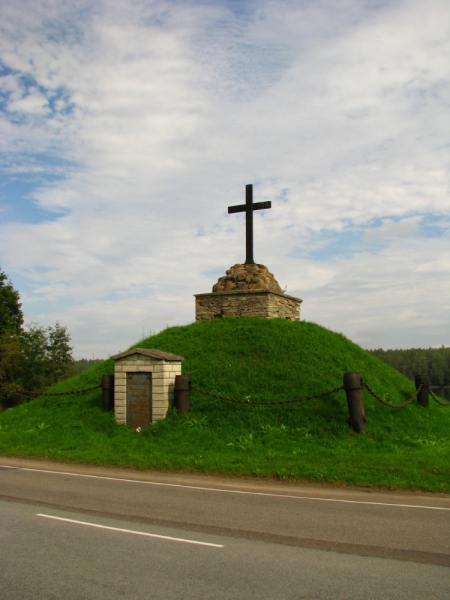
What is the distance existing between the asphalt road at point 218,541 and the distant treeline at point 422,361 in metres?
77.5

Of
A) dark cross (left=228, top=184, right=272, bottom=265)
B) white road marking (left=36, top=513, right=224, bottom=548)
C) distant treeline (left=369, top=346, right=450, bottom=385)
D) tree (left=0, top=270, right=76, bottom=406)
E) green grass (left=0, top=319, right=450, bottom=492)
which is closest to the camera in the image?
white road marking (left=36, top=513, right=224, bottom=548)

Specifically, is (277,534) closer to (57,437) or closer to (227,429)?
(227,429)

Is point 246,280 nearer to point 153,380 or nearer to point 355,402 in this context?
point 153,380

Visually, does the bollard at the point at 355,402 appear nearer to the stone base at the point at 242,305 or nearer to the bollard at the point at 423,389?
the bollard at the point at 423,389

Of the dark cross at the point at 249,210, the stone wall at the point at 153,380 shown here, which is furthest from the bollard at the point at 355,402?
the dark cross at the point at 249,210

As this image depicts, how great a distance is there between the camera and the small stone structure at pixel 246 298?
61.5ft

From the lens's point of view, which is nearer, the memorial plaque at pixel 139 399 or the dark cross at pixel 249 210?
the memorial plaque at pixel 139 399

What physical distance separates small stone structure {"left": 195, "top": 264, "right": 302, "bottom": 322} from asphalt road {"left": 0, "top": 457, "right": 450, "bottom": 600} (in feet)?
33.0

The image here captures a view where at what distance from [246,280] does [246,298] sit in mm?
890

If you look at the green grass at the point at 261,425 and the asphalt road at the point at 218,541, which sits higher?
the green grass at the point at 261,425

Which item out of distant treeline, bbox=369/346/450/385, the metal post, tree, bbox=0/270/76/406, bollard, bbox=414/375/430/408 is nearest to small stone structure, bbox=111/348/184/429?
bollard, bbox=414/375/430/408

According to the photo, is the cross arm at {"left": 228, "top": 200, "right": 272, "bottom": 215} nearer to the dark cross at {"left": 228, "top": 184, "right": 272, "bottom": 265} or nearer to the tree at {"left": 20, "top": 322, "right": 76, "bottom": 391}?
the dark cross at {"left": 228, "top": 184, "right": 272, "bottom": 265}

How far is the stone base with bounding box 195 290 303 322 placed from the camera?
61.3 feet

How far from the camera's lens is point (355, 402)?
12102 mm
